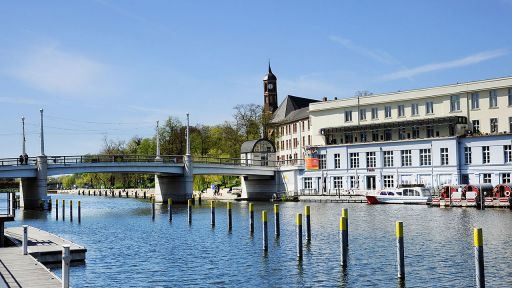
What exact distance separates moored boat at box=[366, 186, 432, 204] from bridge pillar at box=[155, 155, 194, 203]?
89.4ft

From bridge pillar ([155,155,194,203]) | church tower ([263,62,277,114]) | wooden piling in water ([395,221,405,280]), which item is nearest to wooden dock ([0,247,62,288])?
wooden piling in water ([395,221,405,280])

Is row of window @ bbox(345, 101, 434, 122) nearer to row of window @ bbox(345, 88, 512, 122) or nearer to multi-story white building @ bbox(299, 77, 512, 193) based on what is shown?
row of window @ bbox(345, 88, 512, 122)

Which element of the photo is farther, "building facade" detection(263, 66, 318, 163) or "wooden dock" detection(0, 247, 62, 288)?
"building facade" detection(263, 66, 318, 163)

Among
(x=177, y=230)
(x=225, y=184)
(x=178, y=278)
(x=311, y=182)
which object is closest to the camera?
(x=178, y=278)

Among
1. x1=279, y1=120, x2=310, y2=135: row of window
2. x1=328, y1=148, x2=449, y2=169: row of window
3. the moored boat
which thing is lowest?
the moored boat

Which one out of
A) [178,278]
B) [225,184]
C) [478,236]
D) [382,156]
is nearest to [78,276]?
[178,278]

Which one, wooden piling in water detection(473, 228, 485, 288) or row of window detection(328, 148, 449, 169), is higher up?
row of window detection(328, 148, 449, 169)

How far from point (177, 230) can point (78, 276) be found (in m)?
24.1

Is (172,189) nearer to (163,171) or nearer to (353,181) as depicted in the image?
(163,171)

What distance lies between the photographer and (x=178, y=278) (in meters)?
30.7

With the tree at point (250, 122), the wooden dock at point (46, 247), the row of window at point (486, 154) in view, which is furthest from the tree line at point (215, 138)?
the wooden dock at point (46, 247)

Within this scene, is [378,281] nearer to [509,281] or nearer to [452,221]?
[509,281]

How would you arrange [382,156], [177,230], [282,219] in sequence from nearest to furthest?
[177,230]
[282,219]
[382,156]

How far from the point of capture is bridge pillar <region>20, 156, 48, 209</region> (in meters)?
79.7
